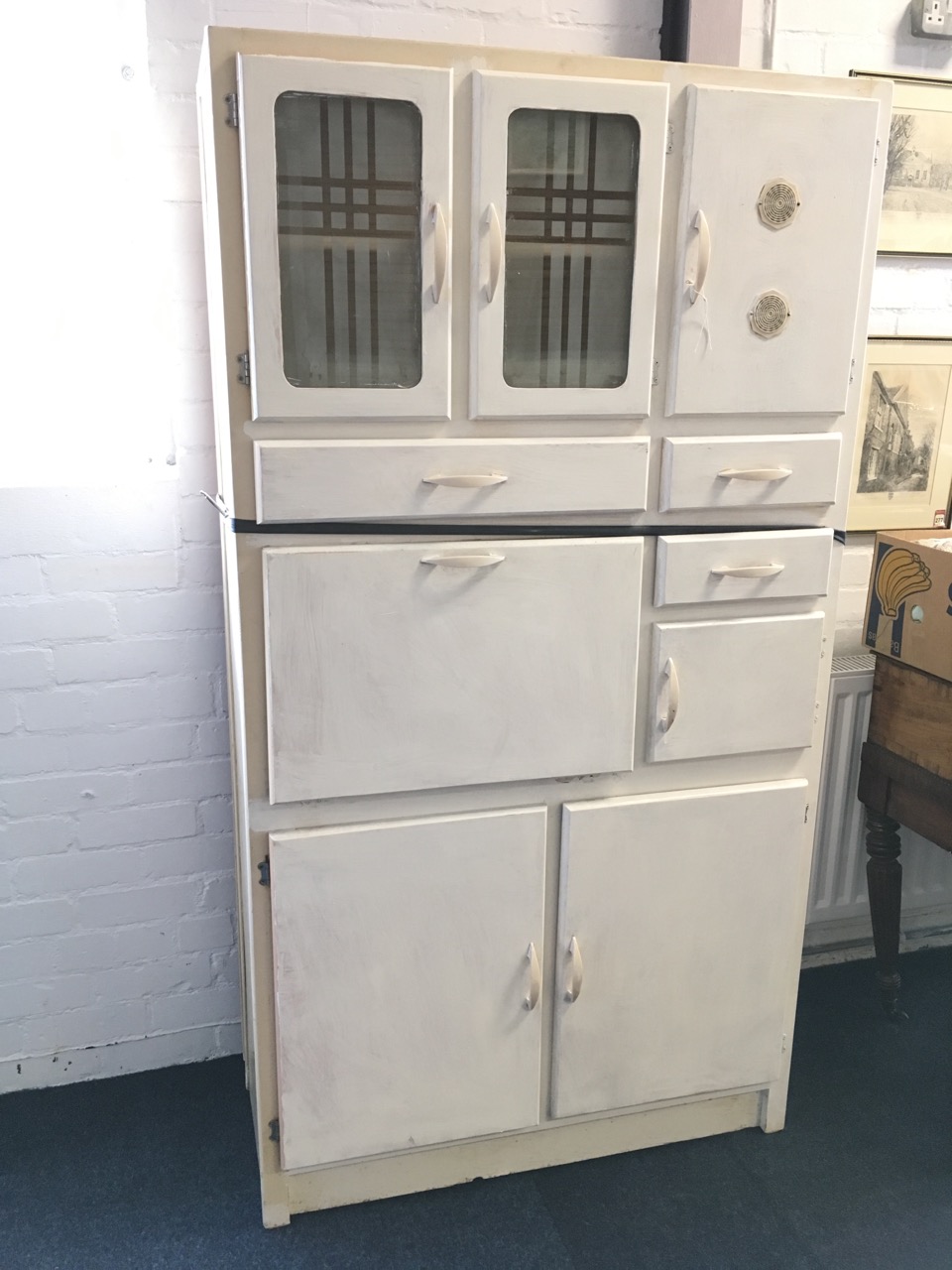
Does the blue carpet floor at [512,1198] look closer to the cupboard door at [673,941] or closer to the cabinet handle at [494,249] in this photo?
the cupboard door at [673,941]

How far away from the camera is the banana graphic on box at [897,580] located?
83.4 inches

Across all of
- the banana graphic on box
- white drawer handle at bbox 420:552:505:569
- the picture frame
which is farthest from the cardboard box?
white drawer handle at bbox 420:552:505:569

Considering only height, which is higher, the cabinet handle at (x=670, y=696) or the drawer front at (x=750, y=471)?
the drawer front at (x=750, y=471)

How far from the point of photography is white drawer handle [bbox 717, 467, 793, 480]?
1.69m

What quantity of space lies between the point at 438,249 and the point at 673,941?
1.20m

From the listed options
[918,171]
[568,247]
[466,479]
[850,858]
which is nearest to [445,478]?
[466,479]

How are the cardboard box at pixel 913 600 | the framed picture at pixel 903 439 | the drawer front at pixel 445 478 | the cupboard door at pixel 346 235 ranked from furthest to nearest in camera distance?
1. the framed picture at pixel 903 439
2. the cardboard box at pixel 913 600
3. the drawer front at pixel 445 478
4. the cupboard door at pixel 346 235

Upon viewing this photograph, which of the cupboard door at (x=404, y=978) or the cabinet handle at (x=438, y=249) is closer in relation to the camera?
the cabinet handle at (x=438, y=249)

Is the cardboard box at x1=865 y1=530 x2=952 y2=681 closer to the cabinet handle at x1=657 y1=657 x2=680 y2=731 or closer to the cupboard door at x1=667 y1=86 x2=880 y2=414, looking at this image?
the cupboard door at x1=667 y1=86 x2=880 y2=414

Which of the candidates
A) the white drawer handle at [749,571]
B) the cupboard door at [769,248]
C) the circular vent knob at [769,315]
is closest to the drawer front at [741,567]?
the white drawer handle at [749,571]

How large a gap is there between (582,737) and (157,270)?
43.1 inches

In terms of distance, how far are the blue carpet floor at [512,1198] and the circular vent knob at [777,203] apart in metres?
1.65

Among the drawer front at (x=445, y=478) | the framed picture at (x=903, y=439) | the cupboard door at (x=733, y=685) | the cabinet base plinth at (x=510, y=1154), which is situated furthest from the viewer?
the framed picture at (x=903, y=439)

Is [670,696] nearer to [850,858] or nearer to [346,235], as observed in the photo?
[346,235]
